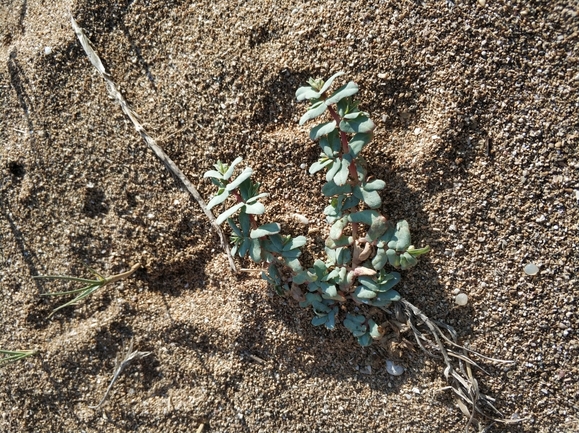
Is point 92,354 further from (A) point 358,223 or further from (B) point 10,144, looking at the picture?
(A) point 358,223

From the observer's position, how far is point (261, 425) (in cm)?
169

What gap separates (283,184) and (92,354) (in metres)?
0.97

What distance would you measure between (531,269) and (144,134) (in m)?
1.35

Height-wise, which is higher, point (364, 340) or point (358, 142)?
point (358, 142)

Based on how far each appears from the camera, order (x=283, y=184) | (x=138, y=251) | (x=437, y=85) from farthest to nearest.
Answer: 1. (x=138, y=251)
2. (x=283, y=184)
3. (x=437, y=85)

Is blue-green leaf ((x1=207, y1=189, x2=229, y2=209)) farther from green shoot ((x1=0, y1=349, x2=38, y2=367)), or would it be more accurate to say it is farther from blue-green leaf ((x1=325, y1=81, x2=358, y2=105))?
green shoot ((x1=0, y1=349, x2=38, y2=367))

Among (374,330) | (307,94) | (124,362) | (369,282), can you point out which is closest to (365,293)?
(369,282)

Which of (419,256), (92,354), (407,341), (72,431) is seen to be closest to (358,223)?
(419,256)

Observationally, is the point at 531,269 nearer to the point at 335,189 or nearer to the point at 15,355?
the point at 335,189

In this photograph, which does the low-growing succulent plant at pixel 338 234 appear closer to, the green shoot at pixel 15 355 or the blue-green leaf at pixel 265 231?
the blue-green leaf at pixel 265 231

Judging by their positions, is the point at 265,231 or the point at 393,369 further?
the point at 393,369

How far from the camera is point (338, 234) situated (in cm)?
147

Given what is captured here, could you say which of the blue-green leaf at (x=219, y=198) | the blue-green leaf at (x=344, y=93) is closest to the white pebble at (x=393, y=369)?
the blue-green leaf at (x=219, y=198)

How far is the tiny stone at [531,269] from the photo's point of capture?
144 centimetres
